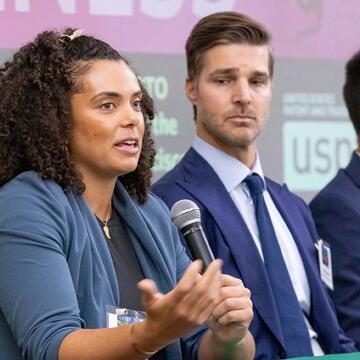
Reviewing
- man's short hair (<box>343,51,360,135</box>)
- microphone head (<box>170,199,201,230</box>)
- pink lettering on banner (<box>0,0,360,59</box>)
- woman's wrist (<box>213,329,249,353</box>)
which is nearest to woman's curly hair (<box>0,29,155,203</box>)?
microphone head (<box>170,199,201,230</box>)

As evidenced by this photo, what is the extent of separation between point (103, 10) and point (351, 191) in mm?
1152

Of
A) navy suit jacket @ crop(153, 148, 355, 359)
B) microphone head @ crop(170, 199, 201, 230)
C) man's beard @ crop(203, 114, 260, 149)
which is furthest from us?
man's beard @ crop(203, 114, 260, 149)

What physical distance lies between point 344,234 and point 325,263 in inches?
6.1

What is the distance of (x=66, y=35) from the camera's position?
2645mm

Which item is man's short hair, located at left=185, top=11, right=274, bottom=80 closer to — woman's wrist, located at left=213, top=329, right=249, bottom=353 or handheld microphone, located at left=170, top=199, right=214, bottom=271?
handheld microphone, located at left=170, top=199, right=214, bottom=271

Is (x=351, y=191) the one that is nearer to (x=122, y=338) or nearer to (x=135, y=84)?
(x=135, y=84)

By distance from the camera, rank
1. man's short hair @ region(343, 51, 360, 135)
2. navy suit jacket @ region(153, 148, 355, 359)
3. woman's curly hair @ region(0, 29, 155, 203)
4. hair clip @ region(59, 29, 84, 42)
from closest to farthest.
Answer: woman's curly hair @ region(0, 29, 155, 203)
hair clip @ region(59, 29, 84, 42)
navy suit jacket @ region(153, 148, 355, 359)
man's short hair @ region(343, 51, 360, 135)

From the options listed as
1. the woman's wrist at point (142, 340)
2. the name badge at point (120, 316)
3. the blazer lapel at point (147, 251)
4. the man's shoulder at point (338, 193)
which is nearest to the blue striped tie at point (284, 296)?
the man's shoulder at point (338, 193)

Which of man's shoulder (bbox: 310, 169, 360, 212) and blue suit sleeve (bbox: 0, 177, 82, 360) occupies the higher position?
man's shoulder (bbox: 310, 169, 360, 212)

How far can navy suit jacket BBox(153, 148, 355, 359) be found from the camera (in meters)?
3.09

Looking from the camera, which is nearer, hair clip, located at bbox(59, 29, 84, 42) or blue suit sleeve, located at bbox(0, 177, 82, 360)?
blue suit sleeve, located at bbox(0, 177, 82, 360)

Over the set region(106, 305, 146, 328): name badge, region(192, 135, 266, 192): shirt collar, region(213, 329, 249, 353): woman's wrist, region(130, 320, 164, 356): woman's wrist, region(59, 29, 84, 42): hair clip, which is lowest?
region(213, 329, 249, 353): woman's wrist

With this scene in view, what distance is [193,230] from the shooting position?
228 centimetres

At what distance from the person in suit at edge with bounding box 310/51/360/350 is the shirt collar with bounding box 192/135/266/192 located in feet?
1.05
